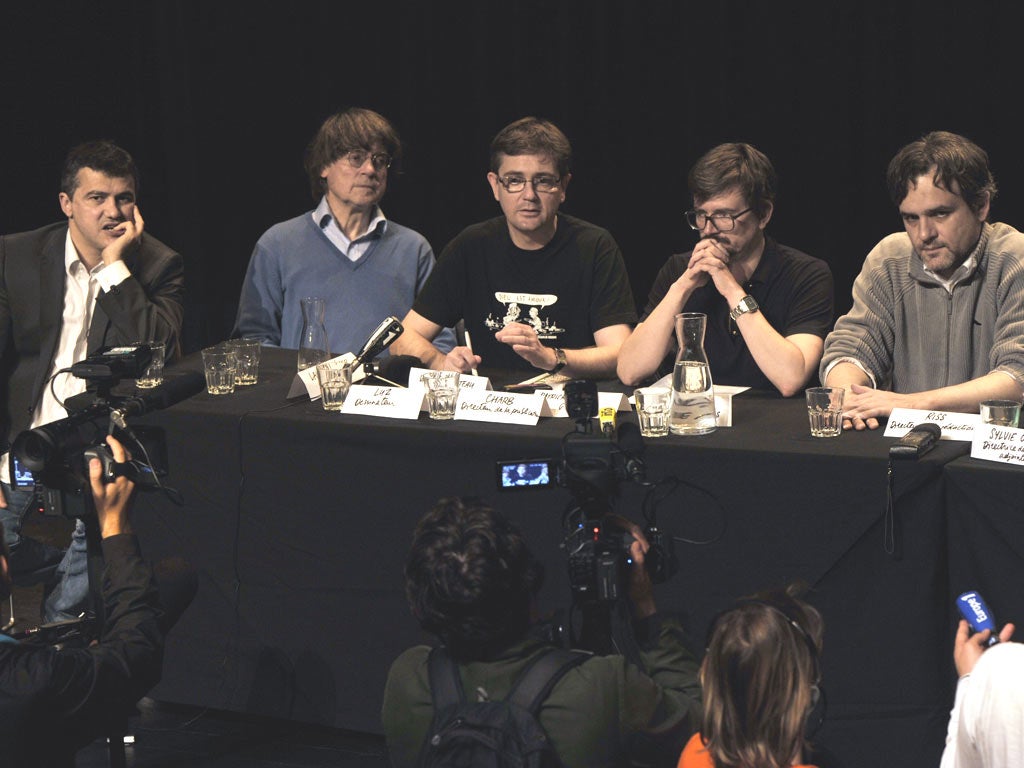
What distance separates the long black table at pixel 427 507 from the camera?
2551mm

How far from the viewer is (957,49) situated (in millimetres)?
4594

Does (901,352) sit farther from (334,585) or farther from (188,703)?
(188,703)

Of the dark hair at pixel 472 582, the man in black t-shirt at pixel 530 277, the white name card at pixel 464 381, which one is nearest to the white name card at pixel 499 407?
the white name card at pixel 464 381

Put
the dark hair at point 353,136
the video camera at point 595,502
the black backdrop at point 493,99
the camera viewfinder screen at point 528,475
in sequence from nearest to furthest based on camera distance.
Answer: the video camera at point 595,502 → the camera viewfinder screen at point 528,475 → the dark hair at point 353,136 → the black backdrop at point 493,99

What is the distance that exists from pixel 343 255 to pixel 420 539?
7.60ft

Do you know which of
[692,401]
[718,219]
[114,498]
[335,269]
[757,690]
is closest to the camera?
[757,690]

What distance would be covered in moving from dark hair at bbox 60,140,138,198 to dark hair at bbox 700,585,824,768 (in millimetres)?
2542

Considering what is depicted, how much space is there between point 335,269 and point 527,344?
1067 millimetres

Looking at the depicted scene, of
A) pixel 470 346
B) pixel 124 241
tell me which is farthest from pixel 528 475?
pixel 124 241

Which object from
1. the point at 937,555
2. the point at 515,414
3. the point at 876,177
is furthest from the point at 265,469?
the point at 876,177

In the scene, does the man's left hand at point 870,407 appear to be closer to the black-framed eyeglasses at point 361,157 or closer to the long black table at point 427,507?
the long black table at point 427,507

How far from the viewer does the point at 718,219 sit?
10.8 feet

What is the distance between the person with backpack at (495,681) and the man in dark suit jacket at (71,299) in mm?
1860

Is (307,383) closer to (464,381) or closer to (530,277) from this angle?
(464,381)
